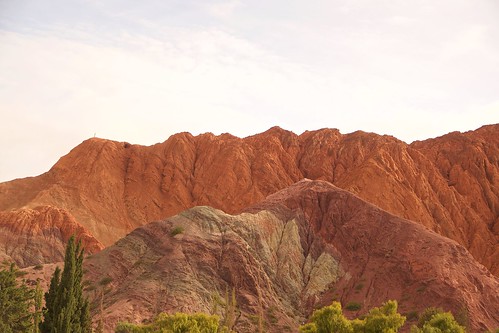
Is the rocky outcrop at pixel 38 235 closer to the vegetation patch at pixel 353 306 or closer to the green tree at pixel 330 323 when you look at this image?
the vegetation patch at pixel 353 306

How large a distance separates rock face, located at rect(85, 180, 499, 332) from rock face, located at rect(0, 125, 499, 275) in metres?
29.0

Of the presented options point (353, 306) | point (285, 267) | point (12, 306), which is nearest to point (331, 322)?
point (12, 306)

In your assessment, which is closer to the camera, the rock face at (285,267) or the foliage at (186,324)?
the foliage at (186,324)

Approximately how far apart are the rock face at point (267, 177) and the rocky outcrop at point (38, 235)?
29.8 ft

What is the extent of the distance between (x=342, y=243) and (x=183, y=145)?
63139 mm

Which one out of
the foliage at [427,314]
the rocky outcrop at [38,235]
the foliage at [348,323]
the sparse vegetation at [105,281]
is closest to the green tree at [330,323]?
the foliage at [348,323]

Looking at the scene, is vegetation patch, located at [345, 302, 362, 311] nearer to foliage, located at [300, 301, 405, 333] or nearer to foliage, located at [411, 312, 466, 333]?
foliage, located at [411, 312, 466, 333]

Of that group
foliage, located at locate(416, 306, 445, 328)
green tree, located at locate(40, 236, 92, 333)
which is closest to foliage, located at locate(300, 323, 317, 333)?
green tree, located at locate(40, 236, 92, 333)

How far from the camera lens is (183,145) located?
150 m

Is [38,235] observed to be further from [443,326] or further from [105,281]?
[443,326]

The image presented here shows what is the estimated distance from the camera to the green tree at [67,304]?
133ft

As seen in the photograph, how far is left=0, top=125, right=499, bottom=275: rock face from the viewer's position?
125 metres

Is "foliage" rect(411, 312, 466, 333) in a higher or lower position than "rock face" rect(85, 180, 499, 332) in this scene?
lower

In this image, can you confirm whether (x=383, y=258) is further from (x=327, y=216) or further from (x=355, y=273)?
(x=327, y=216)
